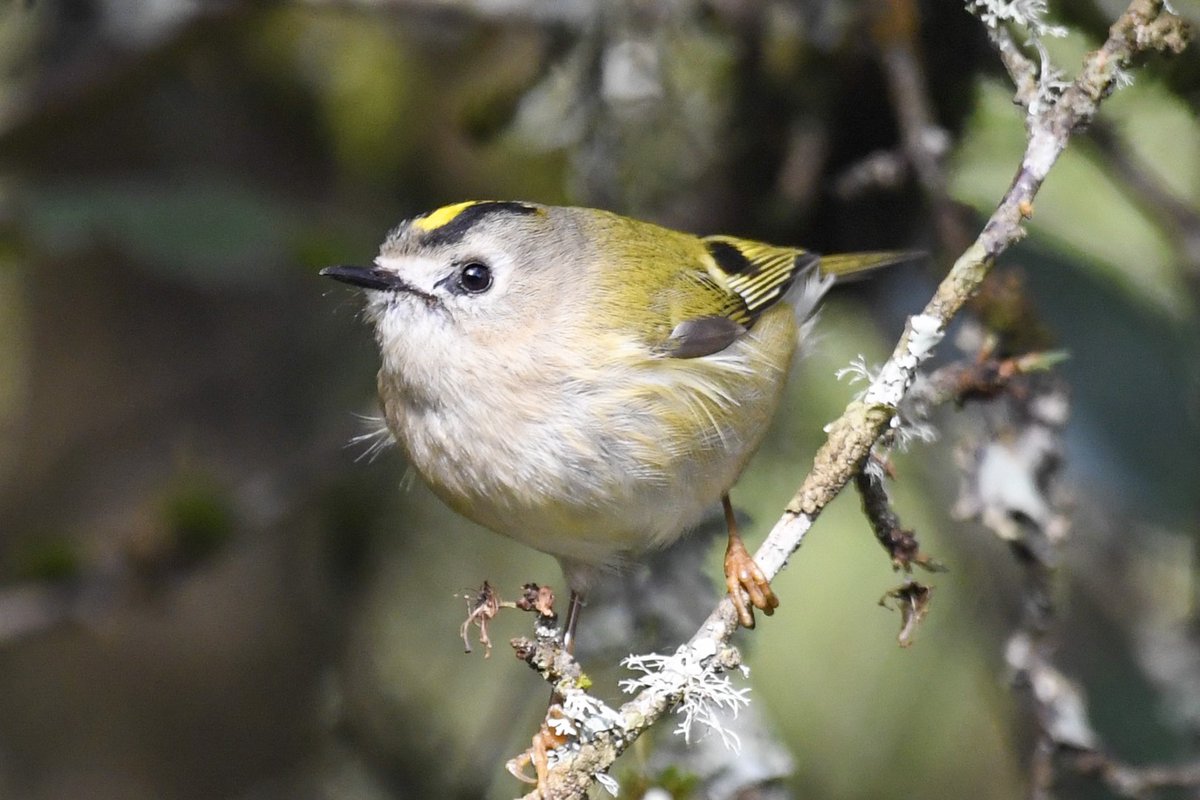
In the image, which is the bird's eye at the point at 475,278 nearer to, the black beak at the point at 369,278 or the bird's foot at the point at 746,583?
the black beak at the point at 369,278

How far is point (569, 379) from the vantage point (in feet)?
7.52

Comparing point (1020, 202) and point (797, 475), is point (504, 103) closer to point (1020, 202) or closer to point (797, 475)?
point (797, 475)

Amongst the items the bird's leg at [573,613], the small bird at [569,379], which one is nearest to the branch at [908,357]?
the small bird at [569,379]

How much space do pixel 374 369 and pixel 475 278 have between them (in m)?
1.33

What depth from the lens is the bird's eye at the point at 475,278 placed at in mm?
2449

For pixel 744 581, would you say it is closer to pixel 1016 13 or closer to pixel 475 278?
pixel 475 278

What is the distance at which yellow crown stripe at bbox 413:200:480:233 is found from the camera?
2.46 m

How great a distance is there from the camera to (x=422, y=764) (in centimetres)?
295

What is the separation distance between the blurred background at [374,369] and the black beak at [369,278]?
74cm

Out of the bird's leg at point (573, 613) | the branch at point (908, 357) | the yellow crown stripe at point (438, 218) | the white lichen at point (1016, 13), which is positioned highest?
the white lichen at point (1016, 13)

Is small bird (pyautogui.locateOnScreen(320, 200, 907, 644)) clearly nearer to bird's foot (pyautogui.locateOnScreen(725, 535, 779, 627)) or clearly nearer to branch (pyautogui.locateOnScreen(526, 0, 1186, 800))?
bird's foot (pyautogui.locateOnScreen(725, 535, 779, 627))

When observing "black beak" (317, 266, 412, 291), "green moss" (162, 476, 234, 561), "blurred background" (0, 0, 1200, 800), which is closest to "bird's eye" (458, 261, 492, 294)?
"black beak" (317, 266, 412, 291)

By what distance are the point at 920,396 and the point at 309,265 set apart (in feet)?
5.43

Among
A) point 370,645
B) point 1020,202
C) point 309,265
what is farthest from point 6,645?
point 1020,202
